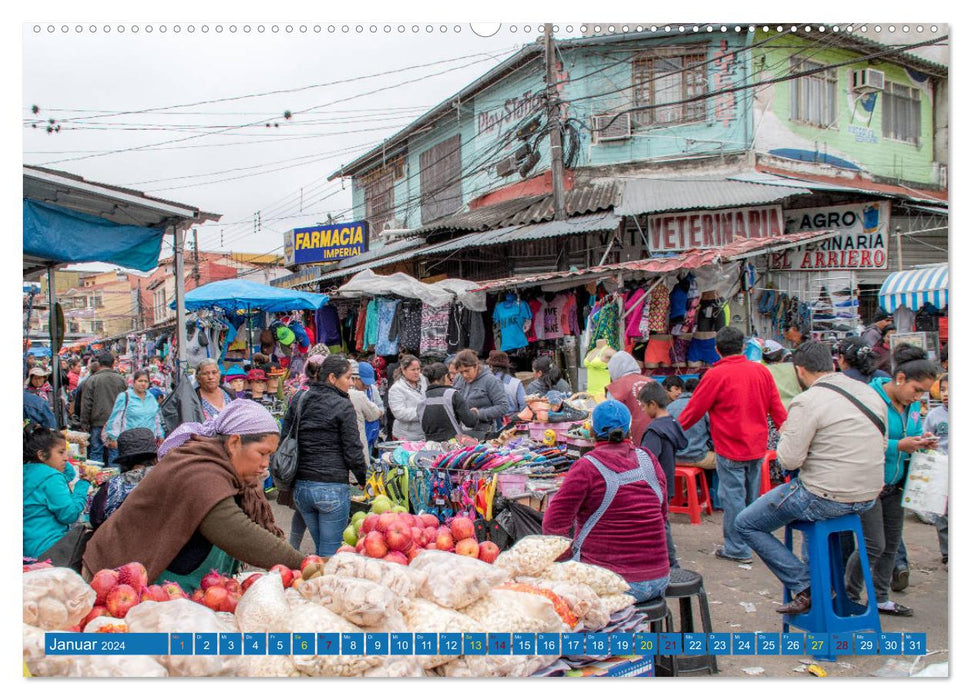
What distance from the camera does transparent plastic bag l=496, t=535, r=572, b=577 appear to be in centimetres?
316

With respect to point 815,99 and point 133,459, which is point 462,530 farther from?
point 815,99

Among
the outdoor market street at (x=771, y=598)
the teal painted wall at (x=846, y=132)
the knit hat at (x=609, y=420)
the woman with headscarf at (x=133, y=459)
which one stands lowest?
the outdoor market street at (x=771, y=598)

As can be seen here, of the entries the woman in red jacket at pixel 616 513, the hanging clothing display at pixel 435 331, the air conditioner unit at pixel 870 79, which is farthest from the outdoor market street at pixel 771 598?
the air conditioner unit at pixel 870 79

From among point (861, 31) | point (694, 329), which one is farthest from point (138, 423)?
point (861, 31)

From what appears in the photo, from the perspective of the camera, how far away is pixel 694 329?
9.12 meters

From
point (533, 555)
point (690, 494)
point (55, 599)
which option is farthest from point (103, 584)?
point (690, 494)

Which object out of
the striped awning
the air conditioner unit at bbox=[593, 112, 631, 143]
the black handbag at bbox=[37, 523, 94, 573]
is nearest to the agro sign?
the air conditioner unit at bbox=[593, 112, 631, 143]

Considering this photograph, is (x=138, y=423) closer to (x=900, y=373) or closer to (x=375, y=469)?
(x=375, y=469)

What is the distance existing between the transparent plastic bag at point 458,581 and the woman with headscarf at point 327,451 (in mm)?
2233

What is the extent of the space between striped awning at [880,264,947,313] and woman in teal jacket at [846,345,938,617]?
2544 mm

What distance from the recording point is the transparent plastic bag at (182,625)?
2352 mm

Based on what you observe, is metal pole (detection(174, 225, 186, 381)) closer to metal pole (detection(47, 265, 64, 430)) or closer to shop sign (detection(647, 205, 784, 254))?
metal pole (detection(47, 265, 64, 430))

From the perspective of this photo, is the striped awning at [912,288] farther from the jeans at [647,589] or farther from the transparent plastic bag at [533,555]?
the transparent plastic bag at [533,555]

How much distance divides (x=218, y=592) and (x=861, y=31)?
354cm
